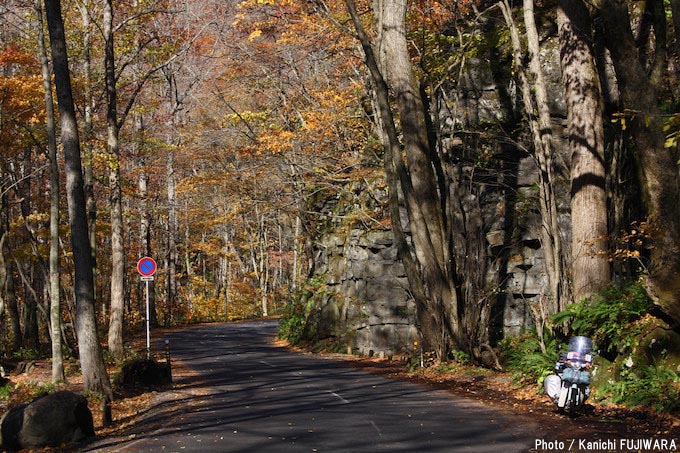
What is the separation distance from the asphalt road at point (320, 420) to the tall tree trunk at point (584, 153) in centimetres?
372

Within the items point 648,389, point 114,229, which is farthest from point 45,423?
point 114,229

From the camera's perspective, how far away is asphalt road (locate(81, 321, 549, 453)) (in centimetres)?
984

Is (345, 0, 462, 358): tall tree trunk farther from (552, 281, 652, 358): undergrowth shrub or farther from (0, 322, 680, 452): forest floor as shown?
(552, 281, 652, 358): undergrowth shrub

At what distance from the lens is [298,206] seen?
33.2 meters

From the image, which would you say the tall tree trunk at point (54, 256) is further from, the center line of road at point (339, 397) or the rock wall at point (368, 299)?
the rock wall at point (368, 299)

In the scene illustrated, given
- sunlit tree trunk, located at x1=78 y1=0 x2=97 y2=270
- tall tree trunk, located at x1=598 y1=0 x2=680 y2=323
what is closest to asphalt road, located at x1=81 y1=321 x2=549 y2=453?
tall tree trunk, located at x1=598 y1=0 x2=680 y2=323

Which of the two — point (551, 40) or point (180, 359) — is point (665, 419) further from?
point (180, 359)

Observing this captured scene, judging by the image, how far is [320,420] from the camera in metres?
12.0

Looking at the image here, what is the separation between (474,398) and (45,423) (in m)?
7.55

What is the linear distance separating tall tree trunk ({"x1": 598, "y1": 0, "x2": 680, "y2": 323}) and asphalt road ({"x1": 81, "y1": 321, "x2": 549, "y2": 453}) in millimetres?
4611

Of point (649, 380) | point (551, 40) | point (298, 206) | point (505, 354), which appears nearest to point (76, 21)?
point (298, 206)

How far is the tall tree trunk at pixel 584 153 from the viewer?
47.8ft

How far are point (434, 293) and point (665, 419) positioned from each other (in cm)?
914

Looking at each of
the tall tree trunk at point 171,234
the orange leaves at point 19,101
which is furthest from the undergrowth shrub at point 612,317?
the tall tree trunk at point 171,234
